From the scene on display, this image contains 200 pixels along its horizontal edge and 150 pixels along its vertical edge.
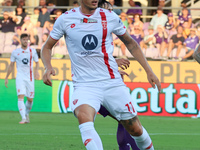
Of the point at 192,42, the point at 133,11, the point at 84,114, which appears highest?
the point at 84,114

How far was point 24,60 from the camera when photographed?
1495 cm

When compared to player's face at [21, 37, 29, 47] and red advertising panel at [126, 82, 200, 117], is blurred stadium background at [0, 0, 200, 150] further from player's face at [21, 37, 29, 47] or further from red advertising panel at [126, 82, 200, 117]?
player's face at [21, 37, 29, 47]

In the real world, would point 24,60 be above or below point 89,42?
below

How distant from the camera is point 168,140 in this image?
10.6 metres

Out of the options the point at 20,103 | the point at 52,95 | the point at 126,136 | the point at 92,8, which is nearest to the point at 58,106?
the point at 52,95

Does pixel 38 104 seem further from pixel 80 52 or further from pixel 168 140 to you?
pixel 80 52

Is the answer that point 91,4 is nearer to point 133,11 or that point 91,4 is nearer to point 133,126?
point 133,126

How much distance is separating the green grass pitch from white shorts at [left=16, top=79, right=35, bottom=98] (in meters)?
0.79

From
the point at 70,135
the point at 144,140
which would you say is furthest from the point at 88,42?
the point at 70,135

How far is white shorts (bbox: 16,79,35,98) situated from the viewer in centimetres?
1498

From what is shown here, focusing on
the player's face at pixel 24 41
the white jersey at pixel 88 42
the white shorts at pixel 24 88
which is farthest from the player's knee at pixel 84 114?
the white shorts at pixel 24 88

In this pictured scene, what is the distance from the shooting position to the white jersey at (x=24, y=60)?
14898mm

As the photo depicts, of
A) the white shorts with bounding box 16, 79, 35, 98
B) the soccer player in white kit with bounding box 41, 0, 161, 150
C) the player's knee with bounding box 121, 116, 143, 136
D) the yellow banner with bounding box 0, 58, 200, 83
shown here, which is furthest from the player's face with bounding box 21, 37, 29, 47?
the player's knee with bounding box 121, 116, 143, 136

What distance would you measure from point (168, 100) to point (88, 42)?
12.6 m
